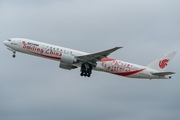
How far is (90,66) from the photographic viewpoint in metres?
92.2

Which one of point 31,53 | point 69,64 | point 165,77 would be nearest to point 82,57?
point 69,64

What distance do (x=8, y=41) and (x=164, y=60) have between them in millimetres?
26809

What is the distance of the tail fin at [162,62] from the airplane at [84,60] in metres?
0.65

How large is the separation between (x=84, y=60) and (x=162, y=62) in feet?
47.9

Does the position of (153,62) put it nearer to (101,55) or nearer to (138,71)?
(138,71)

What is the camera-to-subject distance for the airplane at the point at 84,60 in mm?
90125

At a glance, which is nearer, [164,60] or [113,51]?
[113,51]

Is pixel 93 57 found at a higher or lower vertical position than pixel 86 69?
higher

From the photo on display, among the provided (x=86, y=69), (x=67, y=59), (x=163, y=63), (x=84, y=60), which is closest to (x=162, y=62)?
(x=163, y=63)

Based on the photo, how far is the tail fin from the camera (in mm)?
96375

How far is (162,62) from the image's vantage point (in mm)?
97188

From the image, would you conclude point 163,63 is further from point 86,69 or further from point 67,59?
point 67,59

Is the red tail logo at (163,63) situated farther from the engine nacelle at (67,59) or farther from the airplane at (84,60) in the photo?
the engine nacelle at (67,59)

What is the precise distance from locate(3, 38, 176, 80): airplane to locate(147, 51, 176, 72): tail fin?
0.65 metres
